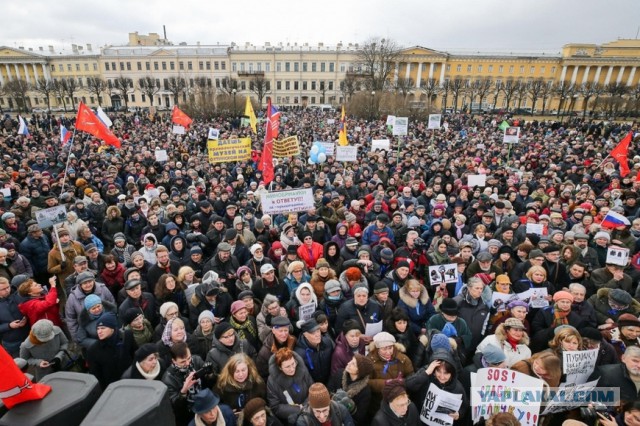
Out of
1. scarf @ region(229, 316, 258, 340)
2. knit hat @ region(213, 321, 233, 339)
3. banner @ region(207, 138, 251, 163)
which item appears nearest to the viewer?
knit hat @ region(213, 321, 233, 339)

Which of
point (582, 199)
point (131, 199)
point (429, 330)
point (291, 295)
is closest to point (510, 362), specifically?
point (429, 330)

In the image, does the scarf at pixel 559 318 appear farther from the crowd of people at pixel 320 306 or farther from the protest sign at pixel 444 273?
the protest sign at pixel 444 273

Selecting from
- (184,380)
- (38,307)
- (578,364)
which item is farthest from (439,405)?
(38,307)

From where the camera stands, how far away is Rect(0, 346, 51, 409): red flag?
1621mm

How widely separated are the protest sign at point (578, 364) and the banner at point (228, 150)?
36.8 ft

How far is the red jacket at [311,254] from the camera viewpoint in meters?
6.68

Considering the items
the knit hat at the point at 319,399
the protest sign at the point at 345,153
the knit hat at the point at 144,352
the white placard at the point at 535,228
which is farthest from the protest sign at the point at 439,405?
the protest sign at the point at 345,153

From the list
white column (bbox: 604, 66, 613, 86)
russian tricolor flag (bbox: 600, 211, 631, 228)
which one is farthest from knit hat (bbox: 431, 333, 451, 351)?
white column (bbox: 604, 66, 613, 86)

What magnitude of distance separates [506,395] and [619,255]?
3.74m

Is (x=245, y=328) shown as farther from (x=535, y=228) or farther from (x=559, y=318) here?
(x=535, y=228)

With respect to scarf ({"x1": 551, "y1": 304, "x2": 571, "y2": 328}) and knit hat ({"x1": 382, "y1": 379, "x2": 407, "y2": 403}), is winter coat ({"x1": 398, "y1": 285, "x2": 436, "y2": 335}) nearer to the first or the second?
scarf ({"x1": 551, "y1": 304, "x2": 571, "y2": 328})

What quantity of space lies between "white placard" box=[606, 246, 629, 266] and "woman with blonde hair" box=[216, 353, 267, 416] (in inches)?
220

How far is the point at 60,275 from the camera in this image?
648 centimetres

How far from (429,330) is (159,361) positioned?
3.00 metres
